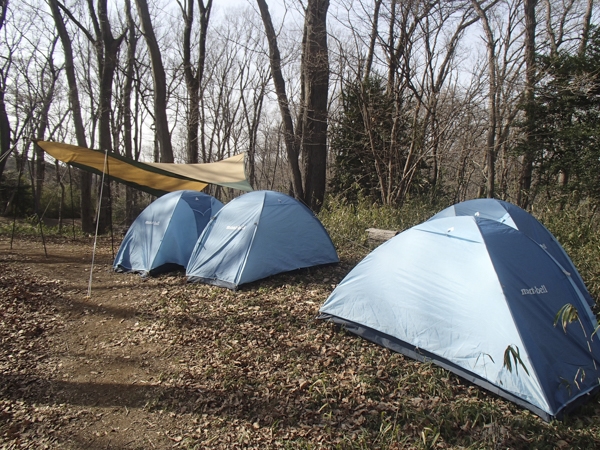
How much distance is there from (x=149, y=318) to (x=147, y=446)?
2333 millimetres

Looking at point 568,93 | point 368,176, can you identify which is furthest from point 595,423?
point 368,176

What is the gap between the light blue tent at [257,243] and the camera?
5977 millimetres

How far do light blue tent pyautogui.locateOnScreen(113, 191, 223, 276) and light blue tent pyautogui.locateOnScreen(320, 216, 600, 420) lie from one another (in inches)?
140

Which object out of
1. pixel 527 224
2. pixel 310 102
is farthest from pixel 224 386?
pixel 310 102

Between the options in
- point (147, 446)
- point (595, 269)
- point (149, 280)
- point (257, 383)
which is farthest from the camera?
point (149, 280)

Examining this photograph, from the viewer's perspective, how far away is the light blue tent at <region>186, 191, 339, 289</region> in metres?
5.98

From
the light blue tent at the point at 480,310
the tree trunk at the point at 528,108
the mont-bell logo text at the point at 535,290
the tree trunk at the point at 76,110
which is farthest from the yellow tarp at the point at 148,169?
the tree trunk at the point at 528,108

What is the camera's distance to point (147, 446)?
9.41 feet

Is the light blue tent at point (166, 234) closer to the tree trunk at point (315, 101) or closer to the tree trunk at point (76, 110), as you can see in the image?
the tree trunk at point (315, 101)

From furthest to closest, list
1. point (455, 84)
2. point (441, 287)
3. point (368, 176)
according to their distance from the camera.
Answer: point (368, 176) → point (455, 84) → point (441, 287)

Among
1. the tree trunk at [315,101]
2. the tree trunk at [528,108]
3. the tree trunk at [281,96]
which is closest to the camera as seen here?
the tree trunk at [315,101]

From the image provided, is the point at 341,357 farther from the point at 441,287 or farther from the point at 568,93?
the point at 568,93

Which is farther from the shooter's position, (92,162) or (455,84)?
(455,84)

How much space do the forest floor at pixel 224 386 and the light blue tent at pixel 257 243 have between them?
0.50m
